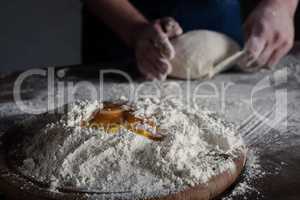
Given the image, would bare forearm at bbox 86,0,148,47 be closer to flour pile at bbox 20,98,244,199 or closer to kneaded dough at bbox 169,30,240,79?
kneaded dough at bbox 169,30,240,79

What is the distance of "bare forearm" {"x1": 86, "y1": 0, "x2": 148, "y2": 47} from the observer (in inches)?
61.9

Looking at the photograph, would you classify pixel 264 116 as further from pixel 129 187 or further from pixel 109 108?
pixel 129 187

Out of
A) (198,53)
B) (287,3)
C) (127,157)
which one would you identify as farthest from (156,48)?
(127,157)

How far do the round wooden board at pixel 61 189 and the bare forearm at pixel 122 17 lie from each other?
0.78 m

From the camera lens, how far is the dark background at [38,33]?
8.07 ft

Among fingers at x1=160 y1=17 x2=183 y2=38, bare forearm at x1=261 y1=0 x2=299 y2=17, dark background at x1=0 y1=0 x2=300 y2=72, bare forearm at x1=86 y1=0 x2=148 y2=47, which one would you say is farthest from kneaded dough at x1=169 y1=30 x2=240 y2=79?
dark background at x1=0 y1=0 x2=300 y2=72

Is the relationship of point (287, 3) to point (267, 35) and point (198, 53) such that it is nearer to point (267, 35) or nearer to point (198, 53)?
point (267, 35)

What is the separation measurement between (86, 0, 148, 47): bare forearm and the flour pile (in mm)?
688

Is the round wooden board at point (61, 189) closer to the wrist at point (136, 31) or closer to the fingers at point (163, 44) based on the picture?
the fingers at point (163, 44)

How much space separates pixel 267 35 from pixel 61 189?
1.04 metres

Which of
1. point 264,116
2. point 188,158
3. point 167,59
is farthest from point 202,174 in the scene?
point 167,59

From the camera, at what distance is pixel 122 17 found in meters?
1.60

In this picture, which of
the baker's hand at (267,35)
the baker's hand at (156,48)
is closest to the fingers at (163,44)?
the baker's hand at (156,48)

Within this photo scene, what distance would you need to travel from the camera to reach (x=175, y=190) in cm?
78
